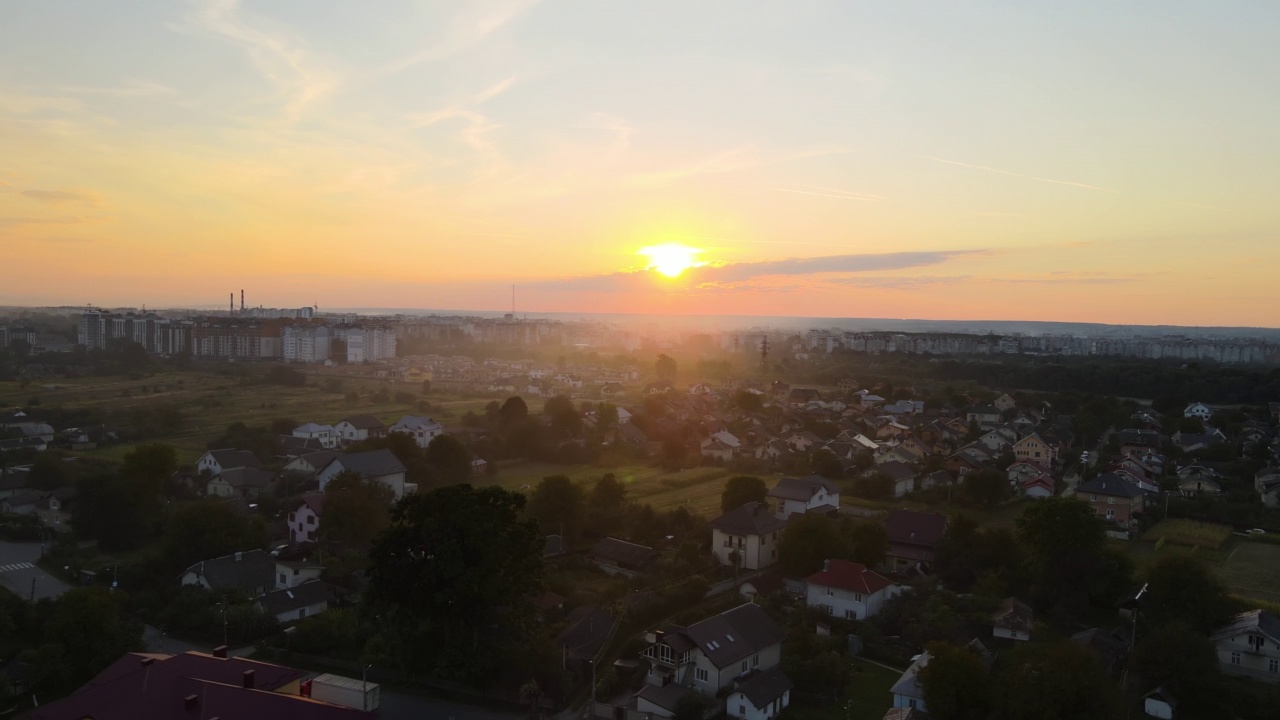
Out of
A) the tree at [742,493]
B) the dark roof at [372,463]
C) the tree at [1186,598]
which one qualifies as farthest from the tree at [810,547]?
the dark roof at [372,463]

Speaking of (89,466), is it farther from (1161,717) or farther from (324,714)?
(1161,717)

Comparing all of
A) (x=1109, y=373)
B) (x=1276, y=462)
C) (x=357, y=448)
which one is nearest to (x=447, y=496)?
(x=357, y=448)

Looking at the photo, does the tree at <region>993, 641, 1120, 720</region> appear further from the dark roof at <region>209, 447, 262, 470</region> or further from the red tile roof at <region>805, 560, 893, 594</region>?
the dark roof at <region>209, 447, 262, 470</region>

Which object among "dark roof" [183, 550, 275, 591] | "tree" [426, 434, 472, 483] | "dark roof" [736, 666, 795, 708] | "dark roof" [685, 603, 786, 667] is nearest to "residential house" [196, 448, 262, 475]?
"tree" [426, 434, 472, 483]

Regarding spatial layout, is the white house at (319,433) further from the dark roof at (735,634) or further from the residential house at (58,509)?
the dark roof at (735,634)

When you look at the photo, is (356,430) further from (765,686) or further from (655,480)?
(765,686)

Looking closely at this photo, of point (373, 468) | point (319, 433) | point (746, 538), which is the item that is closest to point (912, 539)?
point (746, 538)
